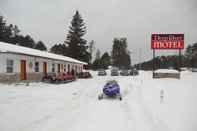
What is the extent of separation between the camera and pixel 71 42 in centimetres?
6769

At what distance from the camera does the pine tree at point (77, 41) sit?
2611 inches

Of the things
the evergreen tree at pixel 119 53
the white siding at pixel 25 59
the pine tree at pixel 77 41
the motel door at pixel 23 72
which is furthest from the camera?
the evergreen tree at pixel 119 53

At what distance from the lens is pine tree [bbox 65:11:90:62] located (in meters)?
66.3

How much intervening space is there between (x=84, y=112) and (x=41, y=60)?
19239mm

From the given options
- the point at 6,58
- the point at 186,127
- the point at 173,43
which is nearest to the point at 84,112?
the point at 186,127

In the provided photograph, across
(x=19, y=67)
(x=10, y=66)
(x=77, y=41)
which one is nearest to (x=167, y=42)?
(x=19, y=67)

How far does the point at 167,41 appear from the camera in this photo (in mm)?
32750

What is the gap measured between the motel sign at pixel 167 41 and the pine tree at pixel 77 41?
3560cm

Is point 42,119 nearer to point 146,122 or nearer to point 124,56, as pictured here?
point 146,122

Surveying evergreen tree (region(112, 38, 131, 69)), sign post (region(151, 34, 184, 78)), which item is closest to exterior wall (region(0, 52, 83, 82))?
sign post (region(151, 34, 184, 78))

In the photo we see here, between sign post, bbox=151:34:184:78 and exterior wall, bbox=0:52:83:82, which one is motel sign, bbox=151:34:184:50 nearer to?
sign post, bbox=151:34:184:78

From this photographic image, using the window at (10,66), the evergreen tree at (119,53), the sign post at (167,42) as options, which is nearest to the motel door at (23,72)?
the window at (10,66)

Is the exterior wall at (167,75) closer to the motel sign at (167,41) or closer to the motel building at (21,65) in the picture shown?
the motel sign at (167,41)

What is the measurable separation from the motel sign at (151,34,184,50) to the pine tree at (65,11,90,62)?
35.6 m
